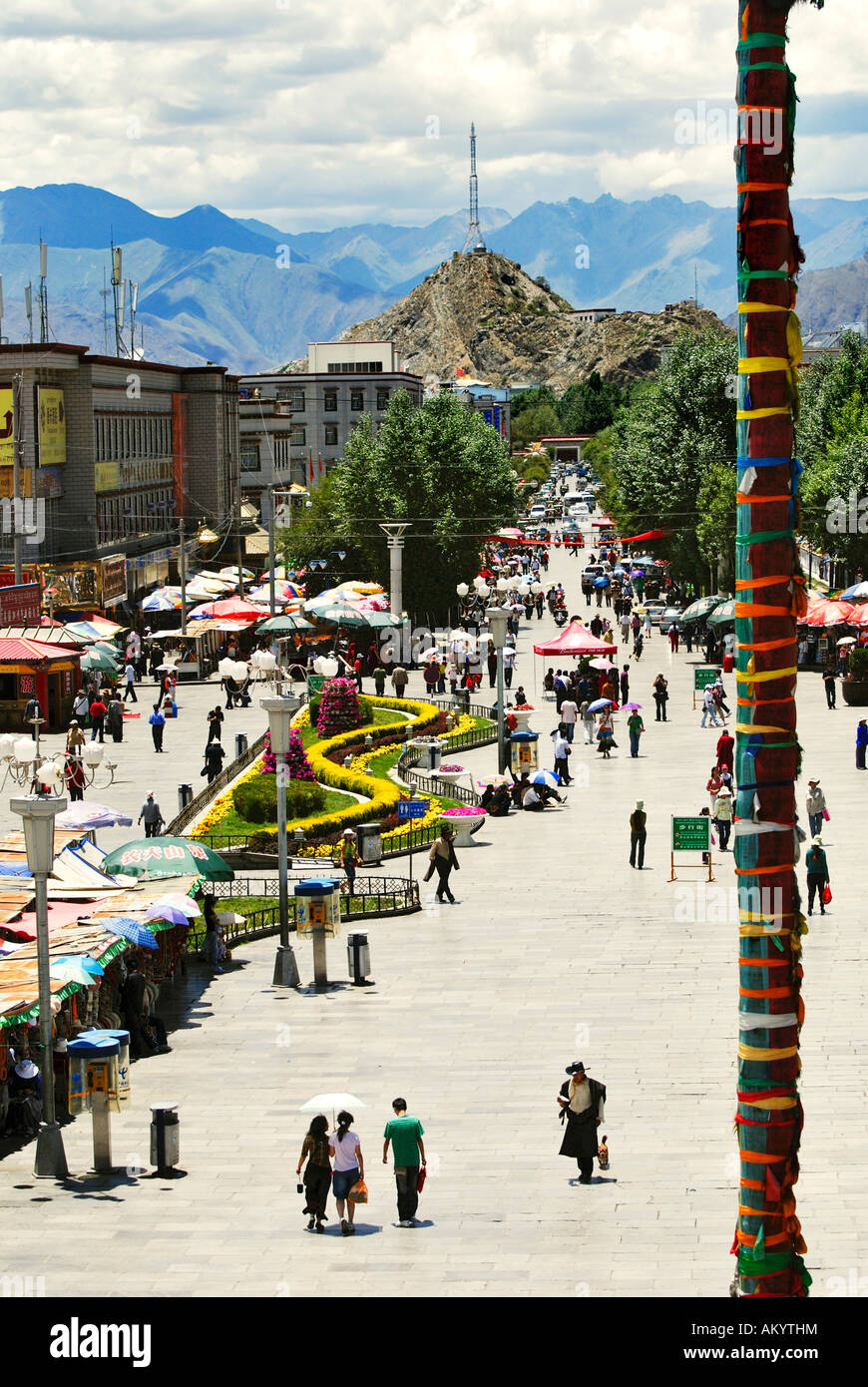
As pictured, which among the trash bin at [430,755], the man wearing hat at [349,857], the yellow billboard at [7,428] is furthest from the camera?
the yellow billboard at [7,428]

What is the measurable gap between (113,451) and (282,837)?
192ft

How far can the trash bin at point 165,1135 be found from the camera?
16.3 meters

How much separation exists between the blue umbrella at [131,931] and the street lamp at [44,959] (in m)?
3.84

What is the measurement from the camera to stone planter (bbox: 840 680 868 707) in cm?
4953

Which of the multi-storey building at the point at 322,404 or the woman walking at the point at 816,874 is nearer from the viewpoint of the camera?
the woman walking at the point at 816,874

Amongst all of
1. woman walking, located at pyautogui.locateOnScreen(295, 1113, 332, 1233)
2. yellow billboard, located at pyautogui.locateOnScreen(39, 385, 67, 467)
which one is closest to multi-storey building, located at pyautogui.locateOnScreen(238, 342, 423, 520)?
yellow billboard, located at pyautogui.locateOnScreen(39, 385, 67, 467)

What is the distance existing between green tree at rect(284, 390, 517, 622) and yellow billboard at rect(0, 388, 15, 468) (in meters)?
12.6

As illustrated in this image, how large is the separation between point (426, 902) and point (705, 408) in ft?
164

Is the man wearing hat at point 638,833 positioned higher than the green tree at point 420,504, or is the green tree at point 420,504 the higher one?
the green tree at point 420,504

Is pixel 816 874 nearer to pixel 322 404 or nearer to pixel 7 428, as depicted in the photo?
pixel 7 428

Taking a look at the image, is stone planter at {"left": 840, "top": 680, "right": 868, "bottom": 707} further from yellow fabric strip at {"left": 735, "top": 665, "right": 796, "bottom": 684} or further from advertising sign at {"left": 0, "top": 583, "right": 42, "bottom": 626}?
yellow fabric strip at {"left": 735, "top": 665, "right": 796, "bottom": 684}

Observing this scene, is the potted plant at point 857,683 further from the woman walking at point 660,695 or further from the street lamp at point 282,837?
the street lamp at point 282,837

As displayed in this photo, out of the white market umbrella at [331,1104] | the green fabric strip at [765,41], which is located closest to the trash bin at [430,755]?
the white market umbrella at [331,1104]

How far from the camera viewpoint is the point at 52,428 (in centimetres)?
7506
